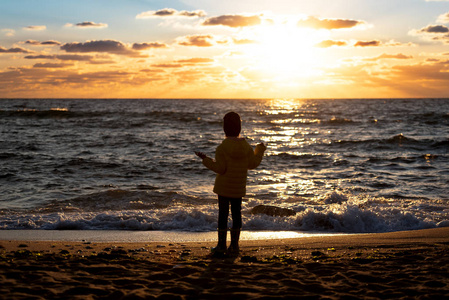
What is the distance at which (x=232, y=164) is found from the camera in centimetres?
562

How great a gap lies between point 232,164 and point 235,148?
8.7 inches

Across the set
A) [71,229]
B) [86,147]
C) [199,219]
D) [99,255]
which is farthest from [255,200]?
[86,147]

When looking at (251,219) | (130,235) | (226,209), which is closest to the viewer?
(226,209)

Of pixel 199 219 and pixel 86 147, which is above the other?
pixel 86 147

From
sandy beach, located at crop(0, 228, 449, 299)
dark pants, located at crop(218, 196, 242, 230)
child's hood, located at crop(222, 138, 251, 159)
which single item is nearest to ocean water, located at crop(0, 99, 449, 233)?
sandy beach, located at crop(0, 228, 449, 299)

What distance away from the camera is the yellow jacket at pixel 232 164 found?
5582 millimetres

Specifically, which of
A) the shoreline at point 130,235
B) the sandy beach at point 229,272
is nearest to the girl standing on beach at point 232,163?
the sandy beach at point 229,272

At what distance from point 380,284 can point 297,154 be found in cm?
1575

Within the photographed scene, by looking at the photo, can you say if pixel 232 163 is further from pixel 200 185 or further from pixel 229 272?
pixel 200 185

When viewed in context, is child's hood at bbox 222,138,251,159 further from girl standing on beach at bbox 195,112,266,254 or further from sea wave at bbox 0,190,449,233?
sea wave at bbox 0,190,449,233

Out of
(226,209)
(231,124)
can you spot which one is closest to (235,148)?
(231,124)

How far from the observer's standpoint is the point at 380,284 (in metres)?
4.31

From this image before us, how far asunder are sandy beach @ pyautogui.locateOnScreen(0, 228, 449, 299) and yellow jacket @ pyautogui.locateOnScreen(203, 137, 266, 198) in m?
0.93

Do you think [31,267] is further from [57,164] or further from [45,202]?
[57,164]
